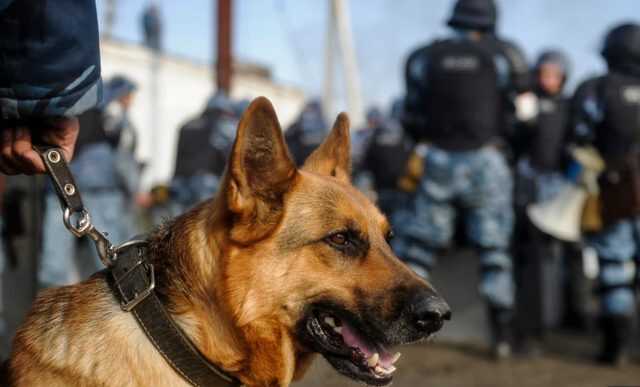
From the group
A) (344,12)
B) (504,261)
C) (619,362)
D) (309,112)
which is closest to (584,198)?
(504,261)

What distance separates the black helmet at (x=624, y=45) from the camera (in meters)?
6.14

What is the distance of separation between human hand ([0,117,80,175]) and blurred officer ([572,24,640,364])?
450 centimetres

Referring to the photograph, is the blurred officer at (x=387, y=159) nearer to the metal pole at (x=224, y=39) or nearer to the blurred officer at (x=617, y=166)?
the metal pole at (x=224, y=39)

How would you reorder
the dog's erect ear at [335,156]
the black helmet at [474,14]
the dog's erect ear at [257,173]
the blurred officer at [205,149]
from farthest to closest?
1. the blurred officer at [205,149]
2. the black helmet at [474,14]
3. the dog's erect ear at [335,156]
4. the dog's erect ear at [257,173]

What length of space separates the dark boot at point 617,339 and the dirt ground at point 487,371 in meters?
0.10

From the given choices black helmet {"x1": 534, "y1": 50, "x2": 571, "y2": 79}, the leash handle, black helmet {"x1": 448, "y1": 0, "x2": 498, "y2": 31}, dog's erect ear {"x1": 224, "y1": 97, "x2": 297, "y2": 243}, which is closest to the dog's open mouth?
dog's erect ear {"x1": 224, "y1": 97, "x2": 297, "y2": 243}

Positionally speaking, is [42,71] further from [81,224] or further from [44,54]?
[81,224]

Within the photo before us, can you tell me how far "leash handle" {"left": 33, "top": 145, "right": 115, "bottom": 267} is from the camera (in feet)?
7.95

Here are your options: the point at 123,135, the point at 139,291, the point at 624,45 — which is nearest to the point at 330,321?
the point at 139,291

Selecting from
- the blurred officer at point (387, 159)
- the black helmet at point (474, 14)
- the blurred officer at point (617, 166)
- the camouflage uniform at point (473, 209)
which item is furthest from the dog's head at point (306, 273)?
the blurred officer at point (387, 159)

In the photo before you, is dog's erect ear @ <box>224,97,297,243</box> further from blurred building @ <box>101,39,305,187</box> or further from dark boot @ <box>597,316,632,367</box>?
blurred building @ <box>101,39,305,187</box>

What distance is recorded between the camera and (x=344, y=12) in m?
18.7

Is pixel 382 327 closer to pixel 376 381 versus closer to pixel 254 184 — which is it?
pixel 376 381

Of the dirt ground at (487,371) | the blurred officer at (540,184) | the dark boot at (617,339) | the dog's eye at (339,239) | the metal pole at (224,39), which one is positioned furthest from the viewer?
the metal pole at (224,39)
